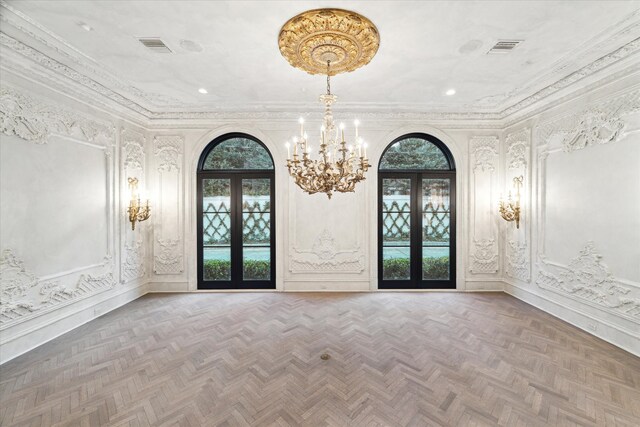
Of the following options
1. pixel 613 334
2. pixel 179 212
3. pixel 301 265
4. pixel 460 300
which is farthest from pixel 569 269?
pixel 179 212

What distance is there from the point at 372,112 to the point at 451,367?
436cm

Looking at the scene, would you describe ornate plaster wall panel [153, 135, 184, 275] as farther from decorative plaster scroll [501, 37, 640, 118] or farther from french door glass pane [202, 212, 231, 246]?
decorative plaster scroll [501, 37, 640, 118]

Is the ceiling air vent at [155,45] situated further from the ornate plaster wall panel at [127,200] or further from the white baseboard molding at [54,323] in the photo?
the white baseboard molding at [54,323]

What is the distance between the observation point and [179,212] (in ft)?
18.0

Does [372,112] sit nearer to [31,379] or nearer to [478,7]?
[478,7]

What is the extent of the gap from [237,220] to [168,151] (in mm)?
1996

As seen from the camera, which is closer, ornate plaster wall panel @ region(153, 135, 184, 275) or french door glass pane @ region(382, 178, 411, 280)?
ornate plaster wall panel @ region(153, 135, 184, 275)

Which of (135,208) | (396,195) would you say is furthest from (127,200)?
(396,195)

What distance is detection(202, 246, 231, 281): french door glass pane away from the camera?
5.61 metres

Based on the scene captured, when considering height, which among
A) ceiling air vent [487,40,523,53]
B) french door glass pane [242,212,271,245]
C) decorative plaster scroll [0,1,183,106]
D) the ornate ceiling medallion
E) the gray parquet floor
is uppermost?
ceiling air vent [487,40,523,53]

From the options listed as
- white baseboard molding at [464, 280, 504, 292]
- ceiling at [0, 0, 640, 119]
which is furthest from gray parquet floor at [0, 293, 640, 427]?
ceiling at [0, 0, 640, 119]

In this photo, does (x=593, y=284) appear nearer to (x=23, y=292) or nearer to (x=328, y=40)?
(x=328, y=40)

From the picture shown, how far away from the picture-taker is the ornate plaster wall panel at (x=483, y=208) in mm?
5484

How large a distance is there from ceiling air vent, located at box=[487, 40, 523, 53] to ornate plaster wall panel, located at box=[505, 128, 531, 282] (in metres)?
2.25
